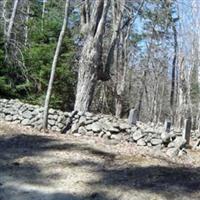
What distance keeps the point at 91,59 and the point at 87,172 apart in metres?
6.97

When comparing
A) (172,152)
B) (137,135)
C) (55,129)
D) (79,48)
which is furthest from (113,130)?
(79,48)

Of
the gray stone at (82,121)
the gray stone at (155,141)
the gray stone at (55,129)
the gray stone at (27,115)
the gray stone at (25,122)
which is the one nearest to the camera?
the gray stone at (155,141)

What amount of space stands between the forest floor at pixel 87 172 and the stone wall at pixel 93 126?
0.63 m

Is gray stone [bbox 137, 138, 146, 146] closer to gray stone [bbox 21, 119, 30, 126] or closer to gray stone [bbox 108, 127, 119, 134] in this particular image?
gray stone [bbox 108, 127, 119, 134]

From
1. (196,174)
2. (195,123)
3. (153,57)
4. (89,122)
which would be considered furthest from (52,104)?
(195,123)

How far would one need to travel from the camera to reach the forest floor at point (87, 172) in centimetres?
686

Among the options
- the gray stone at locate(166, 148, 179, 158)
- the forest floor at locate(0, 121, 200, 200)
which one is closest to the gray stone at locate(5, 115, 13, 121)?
the forest floor at locate(0, 121, 200, 200)

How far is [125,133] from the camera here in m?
12.2

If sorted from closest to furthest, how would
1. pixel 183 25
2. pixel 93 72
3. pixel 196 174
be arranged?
1. pixel 196 174
2. pixel 93 72
3. pixel 183 25

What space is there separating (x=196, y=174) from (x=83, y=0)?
29.6 ft

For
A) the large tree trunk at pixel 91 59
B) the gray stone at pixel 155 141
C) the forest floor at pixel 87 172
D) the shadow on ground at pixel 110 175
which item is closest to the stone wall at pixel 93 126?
the gray stone at pixel 155 141

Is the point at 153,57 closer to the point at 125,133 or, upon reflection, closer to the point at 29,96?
the point at 29,96

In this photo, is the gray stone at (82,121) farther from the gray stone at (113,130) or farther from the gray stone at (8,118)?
the gray stone at (8,118)

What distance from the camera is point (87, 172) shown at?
26.1ft
